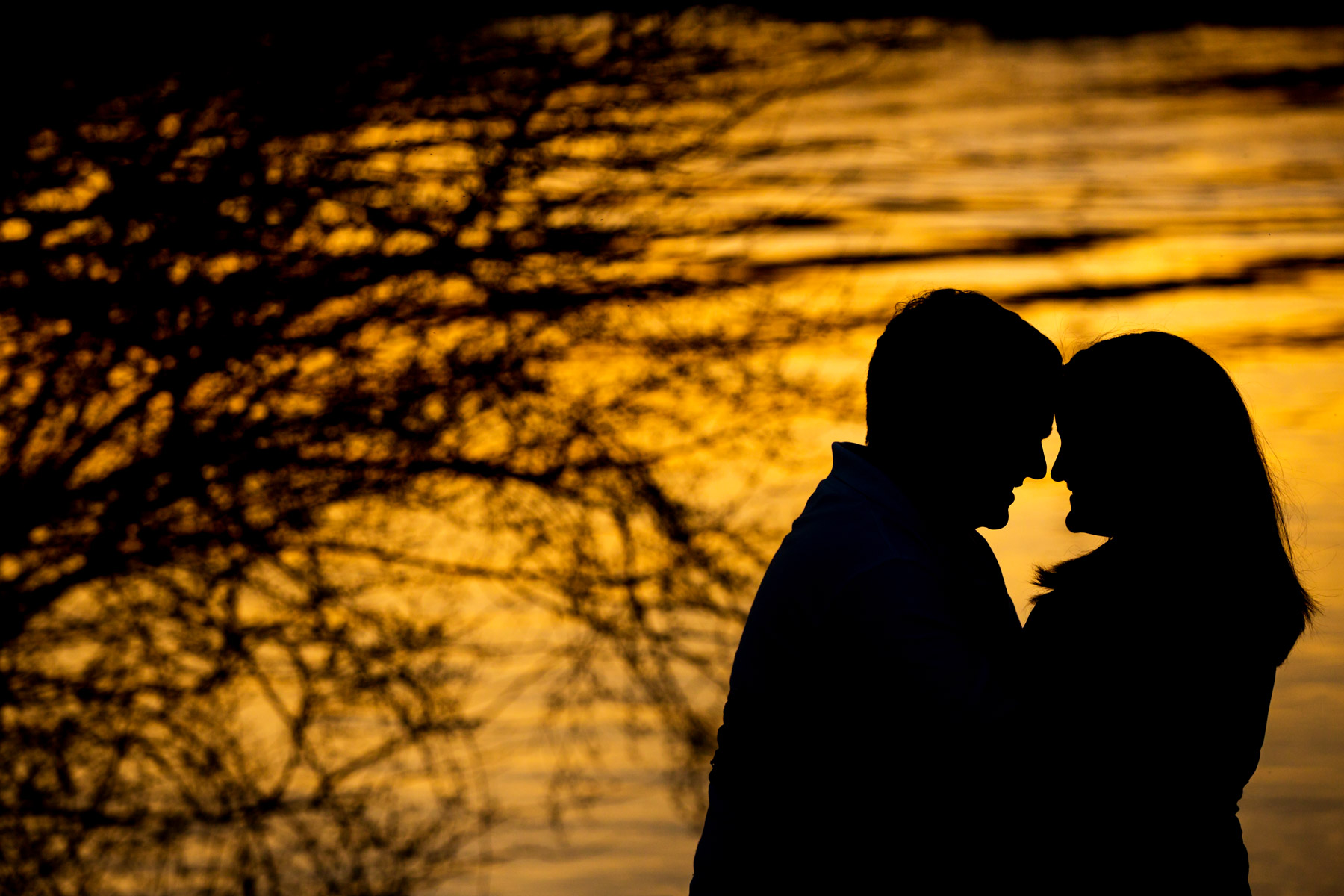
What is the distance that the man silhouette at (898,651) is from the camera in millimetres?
1413

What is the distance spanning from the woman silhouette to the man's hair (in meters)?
0.21

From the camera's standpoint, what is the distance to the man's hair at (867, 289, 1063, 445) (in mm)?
1533

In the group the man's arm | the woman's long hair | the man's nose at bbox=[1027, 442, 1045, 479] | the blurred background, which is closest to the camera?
the man's arm

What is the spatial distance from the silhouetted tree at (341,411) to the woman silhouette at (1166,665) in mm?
2300

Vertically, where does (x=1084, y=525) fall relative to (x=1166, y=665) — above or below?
above

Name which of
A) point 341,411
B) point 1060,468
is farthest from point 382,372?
point 1060,468

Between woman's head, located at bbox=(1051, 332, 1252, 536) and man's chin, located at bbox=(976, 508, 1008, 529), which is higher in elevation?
woman's head, located at bbox=(1051, 332, 1252, 536)

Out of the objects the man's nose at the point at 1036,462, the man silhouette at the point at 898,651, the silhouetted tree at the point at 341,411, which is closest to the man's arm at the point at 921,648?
the man silhouette at the point at 898,651

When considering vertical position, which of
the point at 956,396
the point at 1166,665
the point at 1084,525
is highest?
the point at 956,396

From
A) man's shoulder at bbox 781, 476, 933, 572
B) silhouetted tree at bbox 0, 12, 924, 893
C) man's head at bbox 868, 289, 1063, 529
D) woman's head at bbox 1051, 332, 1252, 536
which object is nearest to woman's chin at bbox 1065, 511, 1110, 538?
woman's head at bbox 1051, 332, 1252, 536

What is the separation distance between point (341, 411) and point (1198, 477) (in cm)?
255

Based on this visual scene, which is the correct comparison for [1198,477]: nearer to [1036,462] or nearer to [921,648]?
[1036,462]

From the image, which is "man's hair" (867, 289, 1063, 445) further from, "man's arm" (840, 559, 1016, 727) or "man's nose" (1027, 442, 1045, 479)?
"man's arm" (840, 559, 1016, 727)

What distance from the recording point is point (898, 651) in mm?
1412
